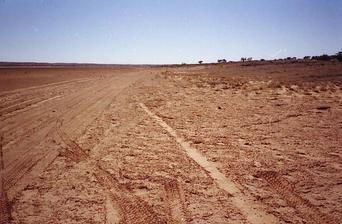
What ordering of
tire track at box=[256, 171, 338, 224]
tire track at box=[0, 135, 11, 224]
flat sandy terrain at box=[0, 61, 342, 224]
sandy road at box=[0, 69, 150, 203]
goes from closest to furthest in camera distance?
tire track at box=[256, 171, 338, 224]
tire track at box=[0, 135, 11, 224]
flat sandy terrain at box=[0, 61, 342, 224]
sandy road at box=[0, 69, 150, 203]

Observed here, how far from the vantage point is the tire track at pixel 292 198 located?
A: 13.8ft

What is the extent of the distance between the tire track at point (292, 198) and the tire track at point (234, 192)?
45 cm

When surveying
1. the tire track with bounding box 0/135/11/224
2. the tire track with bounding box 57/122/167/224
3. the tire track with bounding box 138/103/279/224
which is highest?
the tire track with bounding box 138/103/279/224

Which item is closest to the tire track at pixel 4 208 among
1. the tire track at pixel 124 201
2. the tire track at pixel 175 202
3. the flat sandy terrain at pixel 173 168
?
the flat sandy terrain at pixel 173 168

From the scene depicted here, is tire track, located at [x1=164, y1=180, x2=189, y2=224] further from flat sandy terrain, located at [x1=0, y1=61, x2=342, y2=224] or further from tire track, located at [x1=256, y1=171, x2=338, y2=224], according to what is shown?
tire track, located at [x1=256, y1=171, x2=338, y2=224]

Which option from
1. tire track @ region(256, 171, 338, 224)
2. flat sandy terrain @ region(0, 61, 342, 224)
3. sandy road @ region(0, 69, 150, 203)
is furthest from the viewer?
sandy road @ region(0, 69, 150, 203)

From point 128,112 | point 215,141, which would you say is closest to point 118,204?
point 215,141

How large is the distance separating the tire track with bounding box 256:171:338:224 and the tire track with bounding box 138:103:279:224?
45 centimetres

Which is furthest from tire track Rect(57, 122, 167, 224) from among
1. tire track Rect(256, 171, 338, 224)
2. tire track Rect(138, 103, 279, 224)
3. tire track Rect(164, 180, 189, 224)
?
tire track Rect(256, 171, 338, 224)

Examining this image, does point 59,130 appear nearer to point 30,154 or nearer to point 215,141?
point 30,154

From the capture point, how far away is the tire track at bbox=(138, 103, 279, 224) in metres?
4.26

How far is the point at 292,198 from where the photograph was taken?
15.7 ft

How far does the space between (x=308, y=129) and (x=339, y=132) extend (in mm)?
763

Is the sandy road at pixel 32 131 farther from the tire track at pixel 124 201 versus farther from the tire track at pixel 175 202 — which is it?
the tire track at pixel 175 202
